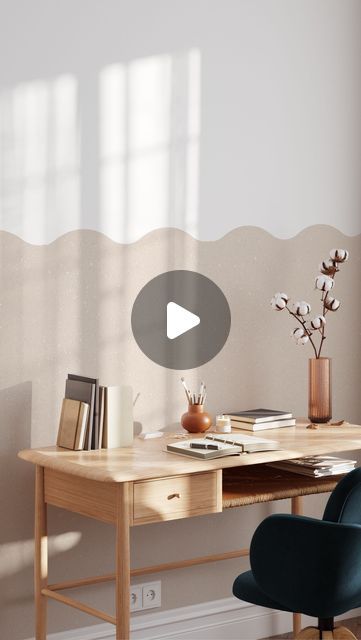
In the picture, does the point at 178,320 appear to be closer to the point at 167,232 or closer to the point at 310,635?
the point at 167,232

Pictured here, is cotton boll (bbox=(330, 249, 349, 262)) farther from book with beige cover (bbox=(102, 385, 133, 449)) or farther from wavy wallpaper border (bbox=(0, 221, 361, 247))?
book with beige cover (bbox=(102, 385, 133, 449))

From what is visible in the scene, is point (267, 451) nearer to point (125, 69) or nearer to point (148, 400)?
point (148, 400)

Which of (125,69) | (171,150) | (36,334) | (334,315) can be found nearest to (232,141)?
(171,150)

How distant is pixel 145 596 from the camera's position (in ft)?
11.0

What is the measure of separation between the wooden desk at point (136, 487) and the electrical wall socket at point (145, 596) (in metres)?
0.14

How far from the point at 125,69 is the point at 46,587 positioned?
1728 millimetres

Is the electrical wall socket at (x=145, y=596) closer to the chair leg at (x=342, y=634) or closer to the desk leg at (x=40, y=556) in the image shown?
the desk leg at (x=40, y=556)

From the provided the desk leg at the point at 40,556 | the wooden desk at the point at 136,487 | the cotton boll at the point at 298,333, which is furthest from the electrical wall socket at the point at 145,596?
the cotton boll at the point at 298,333

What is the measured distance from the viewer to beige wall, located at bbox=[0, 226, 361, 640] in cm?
307

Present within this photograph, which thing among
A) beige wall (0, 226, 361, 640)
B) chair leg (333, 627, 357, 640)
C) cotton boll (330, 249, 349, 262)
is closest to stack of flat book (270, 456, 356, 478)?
beige wall (0, 226, 361, 640)

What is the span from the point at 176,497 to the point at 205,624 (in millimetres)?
990

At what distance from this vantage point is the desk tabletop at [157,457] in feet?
8.60

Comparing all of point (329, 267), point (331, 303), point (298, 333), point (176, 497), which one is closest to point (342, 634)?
point (176, 497)

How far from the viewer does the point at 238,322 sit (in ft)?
11.6
